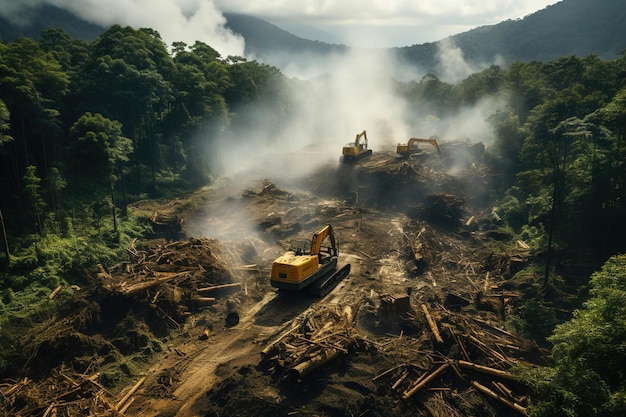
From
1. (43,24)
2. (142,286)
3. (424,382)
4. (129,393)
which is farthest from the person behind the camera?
(43,24)

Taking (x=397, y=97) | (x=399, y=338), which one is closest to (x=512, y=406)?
(x=399, y=338)

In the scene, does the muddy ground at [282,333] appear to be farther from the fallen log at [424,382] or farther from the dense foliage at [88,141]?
the dense foliage at [88,141]

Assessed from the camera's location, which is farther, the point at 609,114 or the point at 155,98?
the point at 155,98

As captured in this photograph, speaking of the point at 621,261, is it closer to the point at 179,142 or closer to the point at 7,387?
the point at 7,387

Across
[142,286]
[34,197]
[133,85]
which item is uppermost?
[133,85]

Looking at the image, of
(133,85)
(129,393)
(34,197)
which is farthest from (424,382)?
(133,85)

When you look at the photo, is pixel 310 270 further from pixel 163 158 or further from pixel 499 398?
pixel 163 158

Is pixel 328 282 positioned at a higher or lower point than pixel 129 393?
higher

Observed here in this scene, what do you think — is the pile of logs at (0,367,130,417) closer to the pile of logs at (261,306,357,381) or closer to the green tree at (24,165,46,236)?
the pile of logs at (261,306,357,381)
